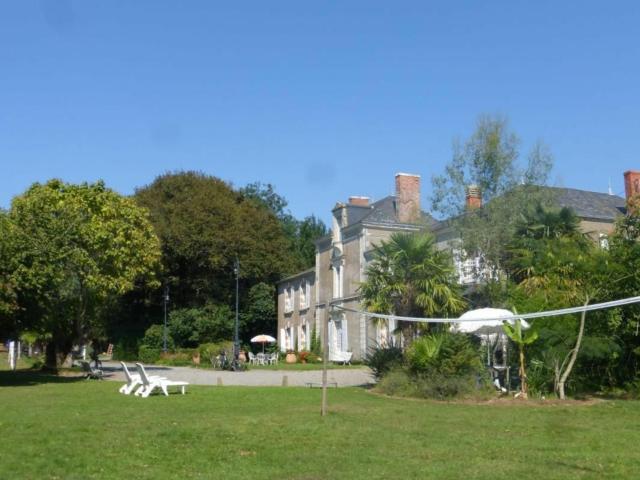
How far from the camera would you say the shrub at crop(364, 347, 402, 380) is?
74.6 ft

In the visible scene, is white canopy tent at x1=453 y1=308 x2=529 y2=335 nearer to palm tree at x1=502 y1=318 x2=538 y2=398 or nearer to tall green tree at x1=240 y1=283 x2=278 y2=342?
palm tree at x1=502 y1=318 x2=538 y2=398

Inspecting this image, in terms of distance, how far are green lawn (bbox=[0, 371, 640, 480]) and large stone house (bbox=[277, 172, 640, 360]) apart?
20.4m

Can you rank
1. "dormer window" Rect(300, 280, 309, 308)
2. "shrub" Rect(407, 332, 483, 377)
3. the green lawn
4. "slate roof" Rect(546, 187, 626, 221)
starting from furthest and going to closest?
"dormer window" Rect(300, 280, 309, 308)
"slate roof" Rect(546, 187, 626, 221)
"shrub" Rect(407, 332, 483, 377)
the green lawn

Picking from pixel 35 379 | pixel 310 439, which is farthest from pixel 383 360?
pixel 35 379

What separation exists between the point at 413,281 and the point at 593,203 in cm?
1872

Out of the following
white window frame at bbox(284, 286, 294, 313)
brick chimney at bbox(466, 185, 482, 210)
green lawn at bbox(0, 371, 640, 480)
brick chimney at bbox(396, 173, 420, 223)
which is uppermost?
brick chimney at bbox(396, 173, 420, 223)

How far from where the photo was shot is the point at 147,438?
38.2 feet

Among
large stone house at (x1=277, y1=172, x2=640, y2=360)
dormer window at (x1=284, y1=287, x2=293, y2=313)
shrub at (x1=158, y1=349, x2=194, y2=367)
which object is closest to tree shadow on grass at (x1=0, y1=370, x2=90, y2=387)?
shrub at (x1=158, y1=349, x2=194, y2=367)

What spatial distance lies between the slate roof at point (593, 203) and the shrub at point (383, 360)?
15072 millimetres

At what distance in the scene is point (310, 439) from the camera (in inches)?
459

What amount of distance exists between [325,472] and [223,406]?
824cm

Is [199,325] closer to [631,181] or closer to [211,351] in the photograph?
[211,351]

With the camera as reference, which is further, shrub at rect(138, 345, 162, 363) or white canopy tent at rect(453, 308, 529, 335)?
shrub at rect(138, 345, 162, 363)

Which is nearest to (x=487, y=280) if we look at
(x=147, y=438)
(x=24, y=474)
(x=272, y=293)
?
(x=147, y=438)
